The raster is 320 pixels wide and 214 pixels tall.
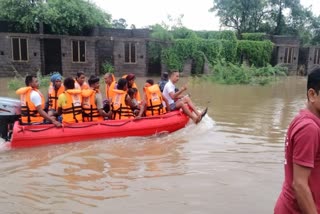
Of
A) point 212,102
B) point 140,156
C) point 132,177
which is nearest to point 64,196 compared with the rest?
point 132,177

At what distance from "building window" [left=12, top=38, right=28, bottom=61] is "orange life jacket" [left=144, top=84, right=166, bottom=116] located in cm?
1386

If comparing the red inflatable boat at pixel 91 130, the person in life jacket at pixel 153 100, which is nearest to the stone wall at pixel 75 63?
the person in life jacket at pixel 153 100

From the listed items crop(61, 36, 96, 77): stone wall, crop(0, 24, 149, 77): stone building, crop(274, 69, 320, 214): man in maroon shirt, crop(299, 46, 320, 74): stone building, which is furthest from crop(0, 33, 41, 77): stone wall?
crop(274, 69, 320, 214): man in maroon shirt

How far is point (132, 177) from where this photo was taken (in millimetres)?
4785

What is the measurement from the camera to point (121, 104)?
22.1ft

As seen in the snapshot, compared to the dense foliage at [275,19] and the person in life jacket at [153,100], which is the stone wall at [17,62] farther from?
the dense foliage at [275,19]

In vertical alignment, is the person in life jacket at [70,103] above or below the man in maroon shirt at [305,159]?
below

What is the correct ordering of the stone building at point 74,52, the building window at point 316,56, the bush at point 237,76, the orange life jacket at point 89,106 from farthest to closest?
the building window at point 316,56 < the stone building at point 74,52 < the bush at point 237,76 < the orange life jacket at point 89,106

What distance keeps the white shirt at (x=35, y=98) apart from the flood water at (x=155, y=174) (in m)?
0.78

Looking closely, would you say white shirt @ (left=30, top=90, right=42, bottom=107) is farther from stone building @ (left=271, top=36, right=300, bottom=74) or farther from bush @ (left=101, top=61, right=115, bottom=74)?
stone building @ (left=271, top=36, right=300, bottom=74)

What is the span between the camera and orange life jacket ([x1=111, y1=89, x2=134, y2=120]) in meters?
6.68

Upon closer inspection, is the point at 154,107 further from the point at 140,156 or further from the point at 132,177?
the point at 132,177

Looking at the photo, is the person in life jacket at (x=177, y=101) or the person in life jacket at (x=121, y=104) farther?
the person in life jacket at (x=177, y=101)

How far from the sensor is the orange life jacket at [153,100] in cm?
689
